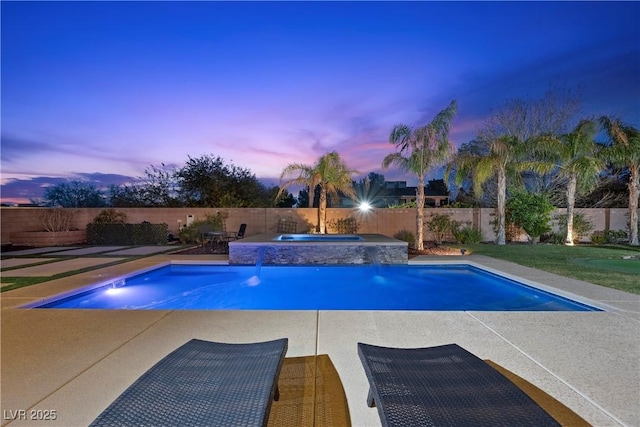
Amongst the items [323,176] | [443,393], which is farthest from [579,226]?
[443,393]

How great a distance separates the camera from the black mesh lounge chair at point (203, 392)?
159cm

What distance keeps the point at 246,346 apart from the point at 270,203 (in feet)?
60.1

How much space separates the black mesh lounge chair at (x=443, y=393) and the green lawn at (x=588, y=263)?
5588 millimetres

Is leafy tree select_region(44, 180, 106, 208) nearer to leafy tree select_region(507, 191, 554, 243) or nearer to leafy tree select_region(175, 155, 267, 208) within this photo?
leafy tree select_region(175, 155, 267, 208)

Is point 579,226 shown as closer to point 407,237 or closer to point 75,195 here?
point 407,237

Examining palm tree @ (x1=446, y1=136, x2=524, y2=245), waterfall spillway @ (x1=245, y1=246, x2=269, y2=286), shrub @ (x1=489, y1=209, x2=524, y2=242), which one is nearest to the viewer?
waterfall spillway @ (x1=245, y1=246, x2=269, y2=286)

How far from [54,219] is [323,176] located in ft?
38.7

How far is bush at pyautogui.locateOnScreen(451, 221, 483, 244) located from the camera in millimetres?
13477

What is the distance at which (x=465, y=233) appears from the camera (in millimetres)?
13594

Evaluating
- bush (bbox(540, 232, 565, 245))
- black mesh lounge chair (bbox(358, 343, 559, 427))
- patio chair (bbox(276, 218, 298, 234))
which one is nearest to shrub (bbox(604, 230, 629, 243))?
bush (bbox(540, 232, 565, 245))

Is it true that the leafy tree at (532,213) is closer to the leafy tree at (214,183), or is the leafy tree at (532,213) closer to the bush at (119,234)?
the leafy tree at (214,183)

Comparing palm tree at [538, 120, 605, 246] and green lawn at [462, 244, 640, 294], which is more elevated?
palm tree at [538, 120, 605, 246]

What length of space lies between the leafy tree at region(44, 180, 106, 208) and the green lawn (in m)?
22.3

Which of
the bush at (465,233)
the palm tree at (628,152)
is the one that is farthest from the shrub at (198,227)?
the palm tree at (628,152)
